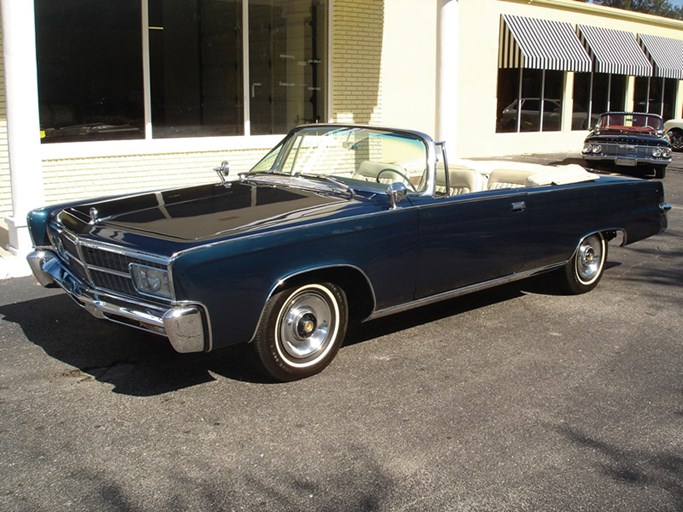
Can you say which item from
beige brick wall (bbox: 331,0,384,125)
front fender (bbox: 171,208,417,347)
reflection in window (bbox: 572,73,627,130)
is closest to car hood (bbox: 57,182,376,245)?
front fender (bbox: 171,208,417,347)

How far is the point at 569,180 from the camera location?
671 cm

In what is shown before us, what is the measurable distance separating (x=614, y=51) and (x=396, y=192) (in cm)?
1949

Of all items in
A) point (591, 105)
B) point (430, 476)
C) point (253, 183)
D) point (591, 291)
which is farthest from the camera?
point (591, 105)

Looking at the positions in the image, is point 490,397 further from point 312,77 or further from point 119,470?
point 312,77

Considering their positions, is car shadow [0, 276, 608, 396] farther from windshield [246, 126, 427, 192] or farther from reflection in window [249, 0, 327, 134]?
reflection in window [249, 0, 327, 134]

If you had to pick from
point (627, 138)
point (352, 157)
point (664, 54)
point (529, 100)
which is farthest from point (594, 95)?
point (352, 157)

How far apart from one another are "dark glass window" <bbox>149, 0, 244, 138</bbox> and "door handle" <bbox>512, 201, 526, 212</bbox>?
21.8ft

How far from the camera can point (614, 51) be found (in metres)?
22.4

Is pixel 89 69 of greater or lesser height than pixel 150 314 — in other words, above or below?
above

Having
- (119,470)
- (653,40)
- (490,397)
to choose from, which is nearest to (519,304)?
(490,397)

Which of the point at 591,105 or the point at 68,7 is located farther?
the point at 591,105

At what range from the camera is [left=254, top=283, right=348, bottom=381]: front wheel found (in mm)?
4645

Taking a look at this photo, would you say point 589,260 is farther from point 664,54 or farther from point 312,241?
point 664,54

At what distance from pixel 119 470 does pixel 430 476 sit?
148 centimetres
